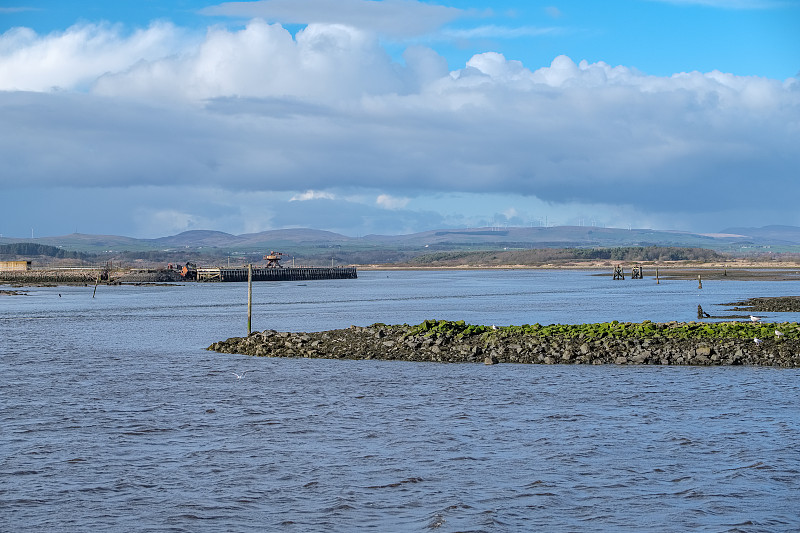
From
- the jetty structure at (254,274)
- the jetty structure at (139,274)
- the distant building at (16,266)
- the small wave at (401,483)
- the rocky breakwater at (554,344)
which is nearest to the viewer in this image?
the small wave at (401,483)

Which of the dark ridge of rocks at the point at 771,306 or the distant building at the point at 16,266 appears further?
the distant building at the point at 16,266

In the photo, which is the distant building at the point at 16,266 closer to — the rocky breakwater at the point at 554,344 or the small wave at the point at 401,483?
the rocky breakwater at the point at 554,344

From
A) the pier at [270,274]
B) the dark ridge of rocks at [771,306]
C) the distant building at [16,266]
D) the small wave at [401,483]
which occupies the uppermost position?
the distant building at [16,266]

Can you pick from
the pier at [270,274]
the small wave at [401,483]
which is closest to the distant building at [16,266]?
the pier at [270,274]

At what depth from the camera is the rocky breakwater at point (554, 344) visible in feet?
110

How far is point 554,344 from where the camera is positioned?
117ft

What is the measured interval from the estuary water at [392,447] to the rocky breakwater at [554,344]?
1322 millimetres

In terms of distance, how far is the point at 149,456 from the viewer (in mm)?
18766

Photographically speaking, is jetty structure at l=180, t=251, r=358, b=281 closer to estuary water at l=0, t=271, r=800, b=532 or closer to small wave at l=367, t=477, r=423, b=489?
estuary water at l=0, t=271, r=800, b=532

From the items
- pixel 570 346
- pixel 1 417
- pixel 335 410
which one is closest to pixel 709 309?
pixel 570 346

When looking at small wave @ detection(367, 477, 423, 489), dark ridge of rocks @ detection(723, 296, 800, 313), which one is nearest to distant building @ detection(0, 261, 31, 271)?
dark ridge of rocks @ detection(723, 296, 800, 313)

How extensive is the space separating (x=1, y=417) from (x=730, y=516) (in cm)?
1846

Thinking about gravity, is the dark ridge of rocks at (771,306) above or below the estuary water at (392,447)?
above

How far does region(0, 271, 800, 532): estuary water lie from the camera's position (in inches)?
576
